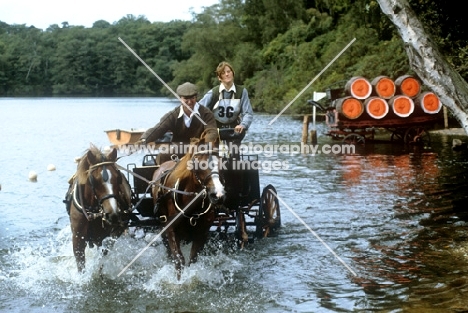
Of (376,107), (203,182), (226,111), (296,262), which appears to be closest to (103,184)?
(203,182)

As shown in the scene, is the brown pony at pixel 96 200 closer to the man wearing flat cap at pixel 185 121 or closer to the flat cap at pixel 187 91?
the man wearing flat cap at pixel 185 121

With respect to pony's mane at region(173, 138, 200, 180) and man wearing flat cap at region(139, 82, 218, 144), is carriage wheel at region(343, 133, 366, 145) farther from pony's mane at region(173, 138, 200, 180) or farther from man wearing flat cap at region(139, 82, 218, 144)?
pony's mane at region(173, 138, 200, 180)

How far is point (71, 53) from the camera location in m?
135

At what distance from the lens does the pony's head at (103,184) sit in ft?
25.7

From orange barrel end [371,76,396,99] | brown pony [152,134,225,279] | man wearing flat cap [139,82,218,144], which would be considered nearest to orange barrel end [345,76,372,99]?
orange barrel end [371,76,396,99]

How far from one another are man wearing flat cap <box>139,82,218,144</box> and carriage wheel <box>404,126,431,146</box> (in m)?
20.3

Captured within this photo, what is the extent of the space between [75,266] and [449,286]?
4.60 meters

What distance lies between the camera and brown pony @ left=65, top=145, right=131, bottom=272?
7.89 m

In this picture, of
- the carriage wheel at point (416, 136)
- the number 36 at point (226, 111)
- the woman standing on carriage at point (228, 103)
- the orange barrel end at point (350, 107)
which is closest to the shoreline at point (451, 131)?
the carriage wheel at point (416, 136)

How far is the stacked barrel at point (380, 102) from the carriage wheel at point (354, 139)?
4.98 ft

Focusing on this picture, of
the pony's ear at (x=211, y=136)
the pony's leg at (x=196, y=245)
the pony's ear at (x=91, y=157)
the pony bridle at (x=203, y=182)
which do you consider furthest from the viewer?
the pony's leg at (x=196, y=245)

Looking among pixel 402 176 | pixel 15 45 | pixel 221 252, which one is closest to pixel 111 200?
pixel 221 252

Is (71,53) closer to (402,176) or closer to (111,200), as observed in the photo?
(402,176)

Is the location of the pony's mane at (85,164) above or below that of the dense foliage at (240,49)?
below
